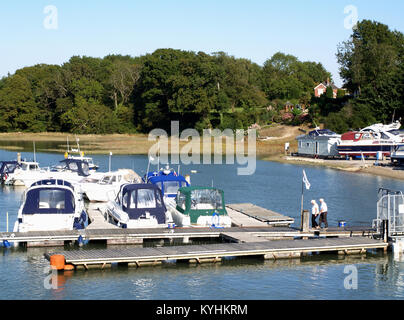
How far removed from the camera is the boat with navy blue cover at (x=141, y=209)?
27.6 m

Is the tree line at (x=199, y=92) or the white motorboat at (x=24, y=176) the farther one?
the tree line at (x=199, y=92)

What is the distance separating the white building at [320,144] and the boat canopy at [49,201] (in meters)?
49.0

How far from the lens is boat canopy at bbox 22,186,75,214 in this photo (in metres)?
27.1

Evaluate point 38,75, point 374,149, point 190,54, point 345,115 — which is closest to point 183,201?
point 374,149

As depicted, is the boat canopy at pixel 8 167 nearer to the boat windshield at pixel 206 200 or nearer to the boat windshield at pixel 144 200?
the boat windshield at pixel 144 200

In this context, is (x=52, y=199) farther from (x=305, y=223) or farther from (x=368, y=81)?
(x=368, y=81)

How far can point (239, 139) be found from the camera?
94.2m

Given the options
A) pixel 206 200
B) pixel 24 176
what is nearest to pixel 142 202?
pixel 206 200

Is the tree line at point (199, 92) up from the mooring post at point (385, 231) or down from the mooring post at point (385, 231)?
up

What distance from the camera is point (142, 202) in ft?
93.1

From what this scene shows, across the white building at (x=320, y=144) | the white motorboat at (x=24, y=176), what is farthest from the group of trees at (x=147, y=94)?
the white motorboat at (x=24, y=176)

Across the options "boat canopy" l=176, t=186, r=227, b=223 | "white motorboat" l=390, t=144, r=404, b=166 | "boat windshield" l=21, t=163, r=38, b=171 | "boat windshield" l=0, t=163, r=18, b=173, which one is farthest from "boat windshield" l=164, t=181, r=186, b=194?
"white motorboat" l=390, t=144, r=404, b=166
